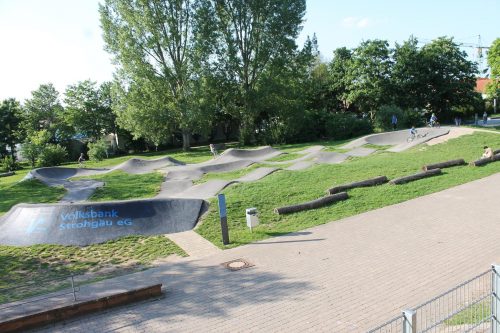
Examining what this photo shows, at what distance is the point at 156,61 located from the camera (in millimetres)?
38281

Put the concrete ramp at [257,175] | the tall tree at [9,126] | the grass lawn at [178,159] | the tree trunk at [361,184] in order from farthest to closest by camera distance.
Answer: the tall tree at [9,126] < the grass lawn at [178,159] < the concrete ramp at [257,175] < the tree trunk at [361,184]

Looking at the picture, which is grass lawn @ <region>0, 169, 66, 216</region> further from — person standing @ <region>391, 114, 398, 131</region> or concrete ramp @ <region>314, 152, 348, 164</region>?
person standing @ <region>391, 114, 398, 131</region>

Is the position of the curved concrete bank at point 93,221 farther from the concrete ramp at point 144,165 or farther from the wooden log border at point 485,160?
the wooden log border at point 485,160

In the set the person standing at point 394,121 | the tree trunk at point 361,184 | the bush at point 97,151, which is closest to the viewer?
the tree trunk at point 361,184

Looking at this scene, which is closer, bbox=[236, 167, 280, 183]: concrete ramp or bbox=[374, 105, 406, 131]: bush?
bbox=[236, 167, 280, 183]: concrete ramp

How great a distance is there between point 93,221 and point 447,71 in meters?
40.3

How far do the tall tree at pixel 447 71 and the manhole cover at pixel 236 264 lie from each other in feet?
126

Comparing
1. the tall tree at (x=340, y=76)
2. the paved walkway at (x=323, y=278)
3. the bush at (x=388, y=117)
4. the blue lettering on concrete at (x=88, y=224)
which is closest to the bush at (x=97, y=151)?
the blue lettering on concrete at (x=88, y=224)

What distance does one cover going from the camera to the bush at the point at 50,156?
38.7 metres

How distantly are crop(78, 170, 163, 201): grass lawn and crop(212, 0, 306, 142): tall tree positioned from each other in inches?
693

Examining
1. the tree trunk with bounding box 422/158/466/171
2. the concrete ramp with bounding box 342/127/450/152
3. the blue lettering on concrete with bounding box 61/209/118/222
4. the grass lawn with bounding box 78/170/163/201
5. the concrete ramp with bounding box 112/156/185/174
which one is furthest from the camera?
the concrete ramp with bounding box 342/127/450/152

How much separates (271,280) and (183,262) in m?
2.72

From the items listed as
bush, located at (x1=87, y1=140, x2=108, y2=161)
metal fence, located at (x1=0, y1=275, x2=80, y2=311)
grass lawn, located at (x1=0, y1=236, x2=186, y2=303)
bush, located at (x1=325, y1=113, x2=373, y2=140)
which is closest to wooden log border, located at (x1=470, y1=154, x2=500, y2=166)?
grass lawn, located at (x1=0, y1=236, x2=186, y2=303)

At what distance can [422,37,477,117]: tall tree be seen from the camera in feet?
138
